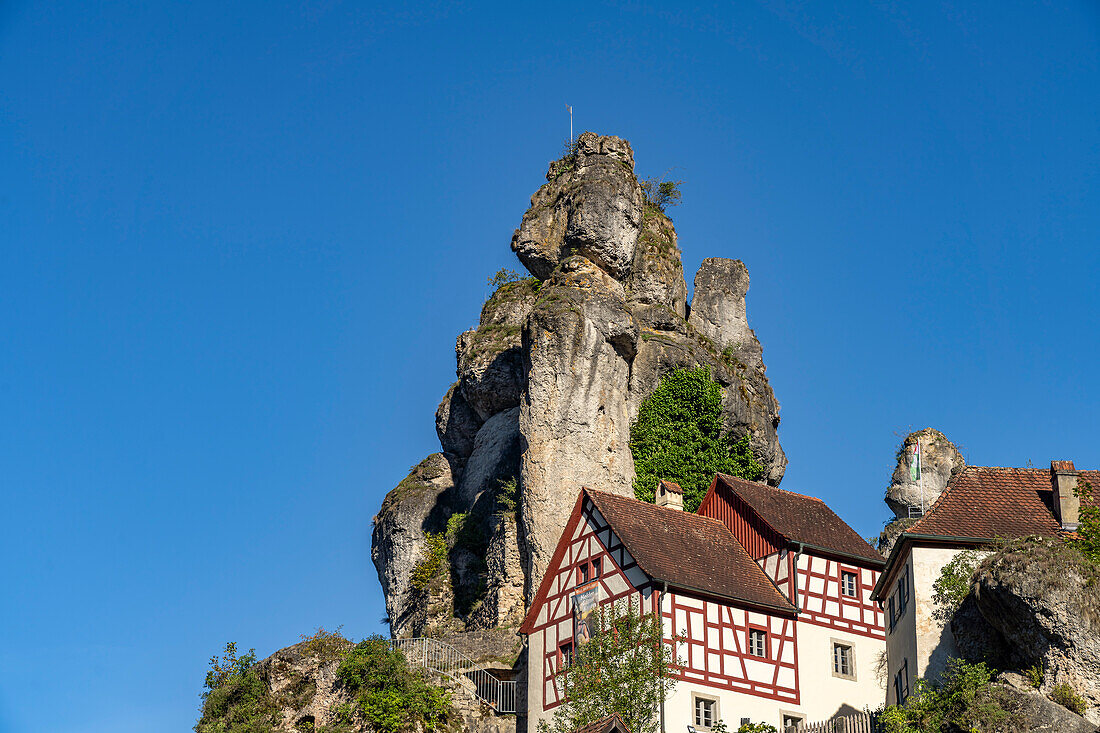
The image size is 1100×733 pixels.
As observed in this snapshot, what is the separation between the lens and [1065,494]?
1265 inches

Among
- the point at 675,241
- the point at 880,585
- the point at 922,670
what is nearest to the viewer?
the point at 922,670

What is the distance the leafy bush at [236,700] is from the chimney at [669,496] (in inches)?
521

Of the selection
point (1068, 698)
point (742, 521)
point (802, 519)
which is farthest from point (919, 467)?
point (1068, 698)

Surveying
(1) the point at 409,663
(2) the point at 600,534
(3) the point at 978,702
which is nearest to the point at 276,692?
(1) the point at 409,663

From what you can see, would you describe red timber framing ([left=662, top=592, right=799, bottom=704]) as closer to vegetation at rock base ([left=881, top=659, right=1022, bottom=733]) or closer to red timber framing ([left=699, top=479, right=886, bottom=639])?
red timber framing ([left=699, top=479, right=886, bottom=639])

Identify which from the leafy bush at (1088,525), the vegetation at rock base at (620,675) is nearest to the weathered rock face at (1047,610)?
the leafy bush at (1088,525)

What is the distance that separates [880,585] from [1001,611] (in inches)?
325

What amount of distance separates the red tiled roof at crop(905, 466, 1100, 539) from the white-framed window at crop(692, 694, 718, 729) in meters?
7.69

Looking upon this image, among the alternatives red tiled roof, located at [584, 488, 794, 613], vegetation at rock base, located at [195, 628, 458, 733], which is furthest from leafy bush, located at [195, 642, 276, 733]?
red tiled roof, located at [584, 488, 794, 613]

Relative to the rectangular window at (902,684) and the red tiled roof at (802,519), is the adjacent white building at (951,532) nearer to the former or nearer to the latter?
the rectangular window at (902,684)

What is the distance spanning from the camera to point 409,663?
39906mm

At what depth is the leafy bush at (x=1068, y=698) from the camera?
25859 mm

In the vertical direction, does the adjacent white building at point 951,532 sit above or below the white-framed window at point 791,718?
above

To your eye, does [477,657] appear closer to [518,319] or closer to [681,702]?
[681,702]
